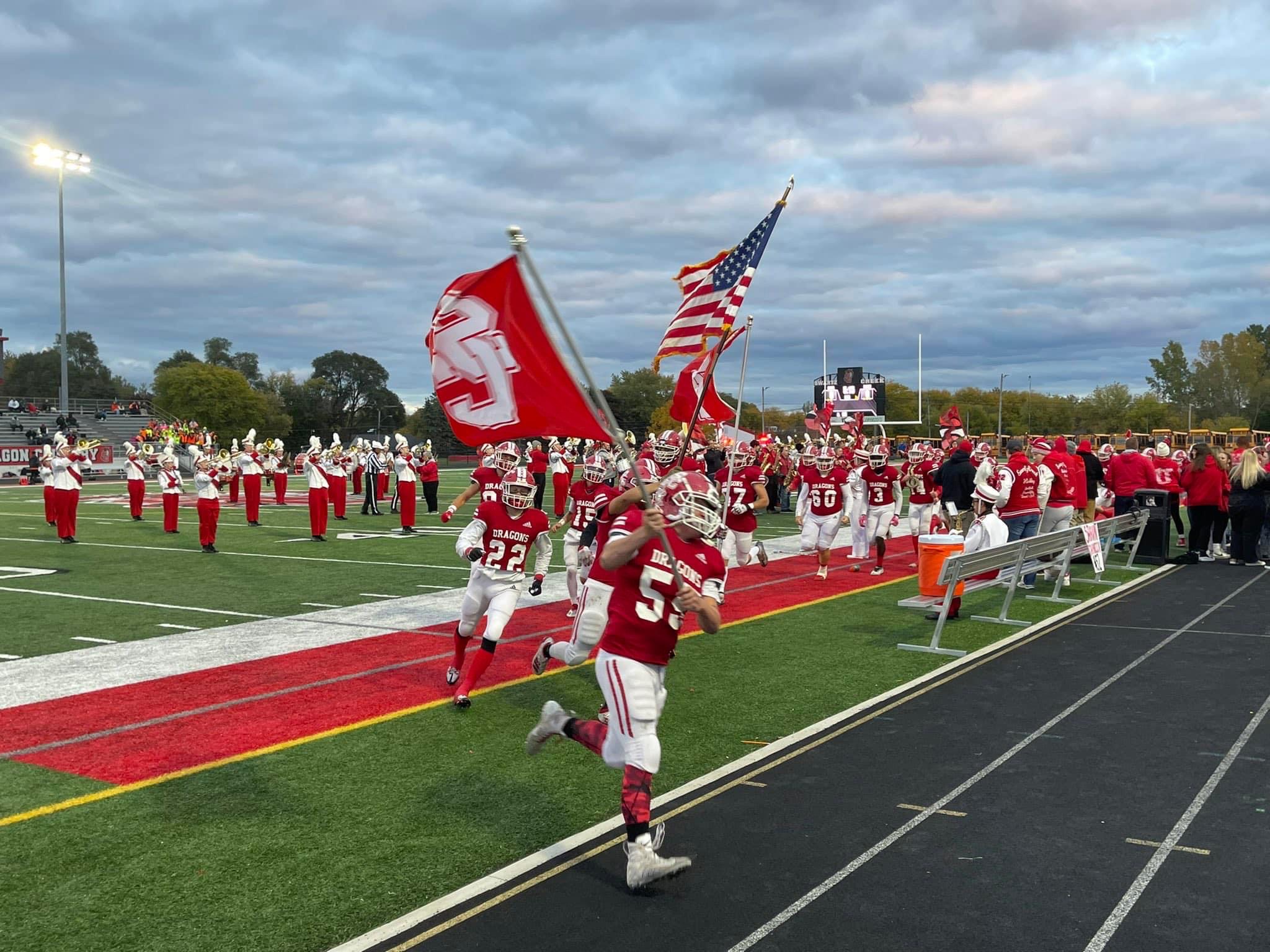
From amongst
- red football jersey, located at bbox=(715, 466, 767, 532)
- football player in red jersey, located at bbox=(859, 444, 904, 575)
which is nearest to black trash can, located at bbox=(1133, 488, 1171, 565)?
football player in red jersey, located at bbox=(859, 444, 904, 575)

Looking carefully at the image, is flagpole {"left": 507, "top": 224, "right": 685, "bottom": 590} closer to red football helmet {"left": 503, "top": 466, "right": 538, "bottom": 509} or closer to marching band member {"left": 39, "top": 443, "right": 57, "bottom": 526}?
red football helmet {"left": 503, "top": 466, "right": 538, "bottom": 509}

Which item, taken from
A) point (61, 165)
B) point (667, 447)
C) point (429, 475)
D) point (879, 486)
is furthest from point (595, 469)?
point (61, 165)

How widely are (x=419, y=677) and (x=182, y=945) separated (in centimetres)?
475

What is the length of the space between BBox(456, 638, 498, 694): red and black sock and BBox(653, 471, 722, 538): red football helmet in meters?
3.41

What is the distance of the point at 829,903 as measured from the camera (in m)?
4.67

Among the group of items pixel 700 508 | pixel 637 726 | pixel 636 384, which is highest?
pixel 636 384

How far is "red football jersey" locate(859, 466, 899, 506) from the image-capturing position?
52.4 ft

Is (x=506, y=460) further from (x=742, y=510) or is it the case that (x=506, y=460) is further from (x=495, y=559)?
(x=742, y=510)

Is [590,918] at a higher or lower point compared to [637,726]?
lower

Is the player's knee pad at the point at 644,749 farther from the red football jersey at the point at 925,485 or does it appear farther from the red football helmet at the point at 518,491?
the red football jersey at the point at 925,485

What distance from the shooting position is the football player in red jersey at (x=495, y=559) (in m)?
8.26

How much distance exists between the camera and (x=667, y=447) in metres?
13.1

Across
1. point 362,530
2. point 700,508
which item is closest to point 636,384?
point 362,530

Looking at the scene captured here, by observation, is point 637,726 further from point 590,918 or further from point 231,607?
point 231,607
